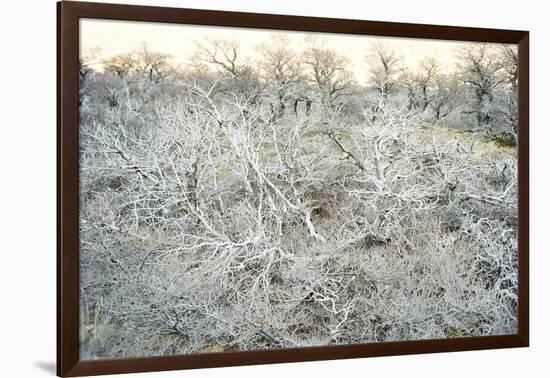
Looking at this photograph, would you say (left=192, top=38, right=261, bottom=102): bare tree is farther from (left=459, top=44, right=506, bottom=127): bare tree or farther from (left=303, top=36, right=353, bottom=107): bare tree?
(left=459, top=44, right=506, bottom=127): bare tree

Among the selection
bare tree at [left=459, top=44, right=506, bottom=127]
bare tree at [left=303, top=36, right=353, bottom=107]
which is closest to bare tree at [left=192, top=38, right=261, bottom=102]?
bare tree at [left=303, top=36, right=353, bottom=107]

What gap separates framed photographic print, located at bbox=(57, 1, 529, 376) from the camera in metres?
5.54

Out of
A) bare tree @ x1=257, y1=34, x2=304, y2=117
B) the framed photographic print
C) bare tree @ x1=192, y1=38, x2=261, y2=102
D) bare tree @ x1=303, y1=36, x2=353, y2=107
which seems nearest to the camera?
the framed photographic print

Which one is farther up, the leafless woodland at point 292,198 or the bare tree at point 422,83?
the bare tree at point 422,83

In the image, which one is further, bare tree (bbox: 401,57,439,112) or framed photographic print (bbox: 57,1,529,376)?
bare tree (bbox: 401,57,439,112)

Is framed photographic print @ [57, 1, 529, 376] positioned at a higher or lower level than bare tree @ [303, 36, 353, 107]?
lower

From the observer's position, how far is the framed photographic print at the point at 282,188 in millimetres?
5543

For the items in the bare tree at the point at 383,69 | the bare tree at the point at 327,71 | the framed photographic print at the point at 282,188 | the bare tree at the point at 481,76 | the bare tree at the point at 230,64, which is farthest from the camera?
the bare tree at the point at 481,76

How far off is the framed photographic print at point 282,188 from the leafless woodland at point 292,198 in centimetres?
1

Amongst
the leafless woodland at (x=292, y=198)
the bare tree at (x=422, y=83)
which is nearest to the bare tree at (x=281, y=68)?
the leafless woodland at (x=292, y=198)

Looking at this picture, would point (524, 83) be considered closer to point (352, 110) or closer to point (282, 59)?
point (352, 110)

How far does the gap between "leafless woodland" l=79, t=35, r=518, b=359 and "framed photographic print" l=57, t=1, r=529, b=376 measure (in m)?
0.01

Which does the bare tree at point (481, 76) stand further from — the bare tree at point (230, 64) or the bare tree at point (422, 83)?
the bare tree at point (230, 64)

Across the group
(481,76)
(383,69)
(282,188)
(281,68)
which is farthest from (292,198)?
(481,76)
